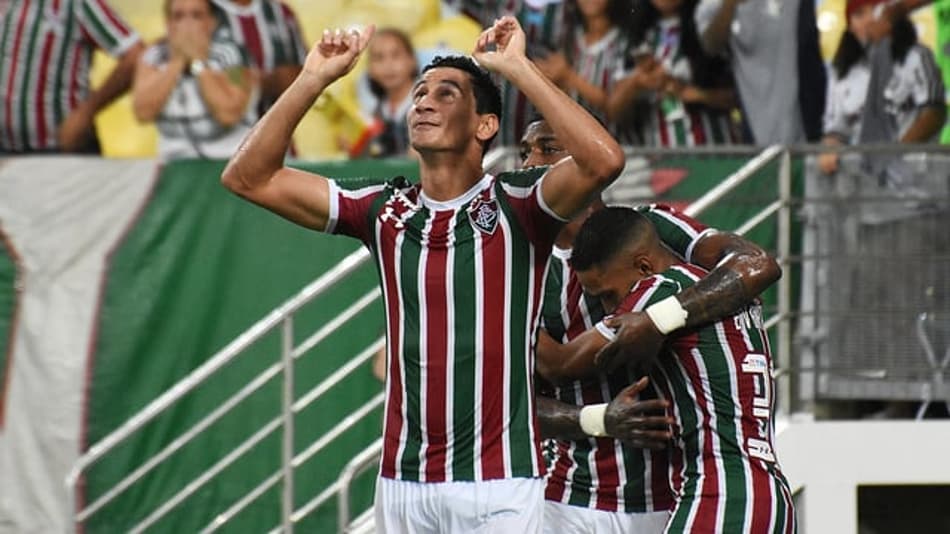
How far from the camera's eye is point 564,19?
9164 mm

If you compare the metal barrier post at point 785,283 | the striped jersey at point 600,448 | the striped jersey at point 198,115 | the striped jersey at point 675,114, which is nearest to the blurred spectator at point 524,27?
the striped jersey at point 675,114

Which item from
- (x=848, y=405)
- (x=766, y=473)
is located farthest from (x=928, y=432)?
(x=766, y=473)

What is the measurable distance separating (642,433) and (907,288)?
3039 mm

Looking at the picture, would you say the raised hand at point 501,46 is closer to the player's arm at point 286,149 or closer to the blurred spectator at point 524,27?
the player's arm at point 286,149

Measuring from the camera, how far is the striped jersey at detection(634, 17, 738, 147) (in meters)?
8.94

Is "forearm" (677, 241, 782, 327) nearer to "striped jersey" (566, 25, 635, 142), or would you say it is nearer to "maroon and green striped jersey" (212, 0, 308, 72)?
"striped jersey" (566, 25, 635, 142)

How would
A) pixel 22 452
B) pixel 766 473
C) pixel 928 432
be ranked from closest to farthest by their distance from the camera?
pixel 766 473 < pixel 928 432 < pixel 22 452

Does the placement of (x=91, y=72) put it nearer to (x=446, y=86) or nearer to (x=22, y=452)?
(x=22, y=452)

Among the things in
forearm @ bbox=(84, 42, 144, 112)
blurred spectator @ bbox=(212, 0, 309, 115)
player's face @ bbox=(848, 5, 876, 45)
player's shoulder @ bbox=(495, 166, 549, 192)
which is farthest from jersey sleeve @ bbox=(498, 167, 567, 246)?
forearm @ bbox=(84, 42, 144, 112)

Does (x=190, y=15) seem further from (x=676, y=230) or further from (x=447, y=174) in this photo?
→ (x=447, y=174)

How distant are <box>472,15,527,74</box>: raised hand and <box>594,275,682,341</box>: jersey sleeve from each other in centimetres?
93

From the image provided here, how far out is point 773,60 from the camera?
8.82m

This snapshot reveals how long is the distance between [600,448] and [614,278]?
63cm

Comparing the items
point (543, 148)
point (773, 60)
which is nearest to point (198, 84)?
point (773, 60)
